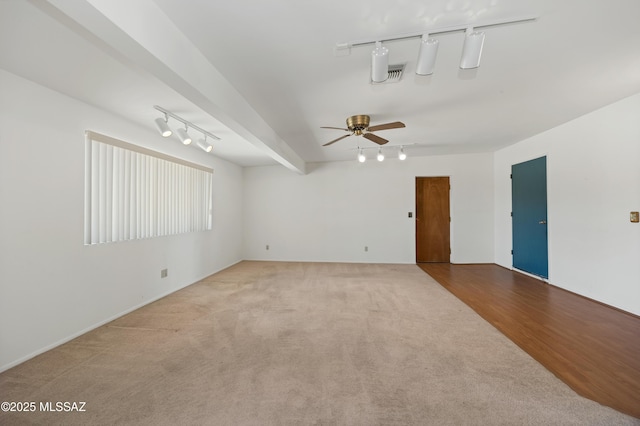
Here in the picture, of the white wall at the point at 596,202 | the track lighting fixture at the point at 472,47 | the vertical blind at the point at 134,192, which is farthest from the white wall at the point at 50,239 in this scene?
the white wall at the point at 596,202

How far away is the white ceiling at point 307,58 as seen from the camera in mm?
1479

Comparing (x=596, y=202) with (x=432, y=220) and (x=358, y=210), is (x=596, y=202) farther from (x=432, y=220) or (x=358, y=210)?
(x=358, y=210)

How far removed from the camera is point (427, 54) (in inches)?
66.7

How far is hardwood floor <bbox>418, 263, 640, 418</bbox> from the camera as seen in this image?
1.76 metres

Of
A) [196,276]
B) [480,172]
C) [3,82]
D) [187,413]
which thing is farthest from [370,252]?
[3,82]

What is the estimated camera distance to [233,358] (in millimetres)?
2094

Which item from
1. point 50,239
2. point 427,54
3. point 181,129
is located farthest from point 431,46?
point 50,239

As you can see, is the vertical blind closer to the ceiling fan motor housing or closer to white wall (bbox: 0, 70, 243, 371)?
white wall (bbox: 0, 70, 243, 371)

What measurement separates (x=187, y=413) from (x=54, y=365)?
4.73ft

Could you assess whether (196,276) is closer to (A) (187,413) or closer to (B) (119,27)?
(A) (187,413)

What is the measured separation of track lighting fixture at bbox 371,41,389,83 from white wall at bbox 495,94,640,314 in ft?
10.4

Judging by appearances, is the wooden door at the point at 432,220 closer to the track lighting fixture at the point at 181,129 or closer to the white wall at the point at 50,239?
the track lighting fixture at the point at 181,129

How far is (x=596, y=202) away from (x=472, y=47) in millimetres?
3244

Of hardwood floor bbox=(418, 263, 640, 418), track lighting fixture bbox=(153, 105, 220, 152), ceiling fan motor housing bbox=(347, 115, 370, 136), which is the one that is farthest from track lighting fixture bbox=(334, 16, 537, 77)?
hardwood floor bbox=(418, 263, 640, 418)
